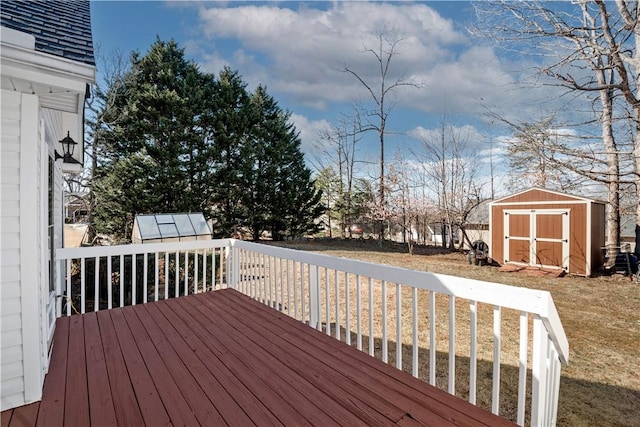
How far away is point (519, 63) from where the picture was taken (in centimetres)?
693

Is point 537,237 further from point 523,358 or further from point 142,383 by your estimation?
point 142,383

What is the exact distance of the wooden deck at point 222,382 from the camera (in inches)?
70.9

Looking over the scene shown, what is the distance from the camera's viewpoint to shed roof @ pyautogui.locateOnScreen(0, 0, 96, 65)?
1.78 m

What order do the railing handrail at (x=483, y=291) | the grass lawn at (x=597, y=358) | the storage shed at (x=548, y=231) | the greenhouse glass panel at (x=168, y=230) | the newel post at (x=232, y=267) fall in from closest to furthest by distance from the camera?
the railing handrail at (x=483, y=291) < the grass lawn at (x=597, y=358) < the newel post at (x=232, y=267) < the storage shed at (x=548, y=231) < the greenhouse glass panel at (x=168, y=230)

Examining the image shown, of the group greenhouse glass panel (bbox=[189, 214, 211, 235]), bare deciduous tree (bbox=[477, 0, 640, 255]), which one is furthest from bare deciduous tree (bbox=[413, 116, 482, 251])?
greenhouse glass panel (bbox=[189, 214, 211, 235])

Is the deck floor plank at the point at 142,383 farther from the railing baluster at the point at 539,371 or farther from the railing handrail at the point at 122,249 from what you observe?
the railing baluster at the point at 539,371

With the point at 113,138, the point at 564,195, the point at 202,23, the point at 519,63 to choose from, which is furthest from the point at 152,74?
the point at 564,195

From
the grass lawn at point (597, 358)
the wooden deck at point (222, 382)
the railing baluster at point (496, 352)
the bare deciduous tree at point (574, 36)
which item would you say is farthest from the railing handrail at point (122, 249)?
the bare deciduous tree at point (574, 36)

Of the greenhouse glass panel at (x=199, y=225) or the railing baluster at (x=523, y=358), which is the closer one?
the railing baluster at (x=523, y=358)

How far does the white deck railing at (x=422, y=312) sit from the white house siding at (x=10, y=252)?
1798mm

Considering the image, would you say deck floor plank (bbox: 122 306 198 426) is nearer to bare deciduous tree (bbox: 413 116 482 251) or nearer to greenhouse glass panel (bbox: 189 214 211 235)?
greenhouse glass panel (bbox: 189 214 211 235)

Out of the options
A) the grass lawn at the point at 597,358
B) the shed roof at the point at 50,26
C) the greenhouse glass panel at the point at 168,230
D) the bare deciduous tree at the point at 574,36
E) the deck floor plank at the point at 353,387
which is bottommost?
the grass lawn at the point at 597,358

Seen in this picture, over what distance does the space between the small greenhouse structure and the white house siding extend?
8.39 m

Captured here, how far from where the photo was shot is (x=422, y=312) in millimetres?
5785
